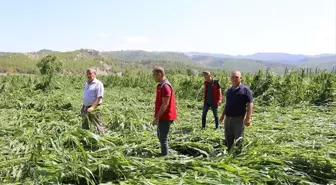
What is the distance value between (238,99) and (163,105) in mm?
1183

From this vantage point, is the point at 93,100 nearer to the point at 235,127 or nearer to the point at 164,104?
the point at 164,104

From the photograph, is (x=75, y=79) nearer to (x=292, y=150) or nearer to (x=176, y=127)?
(x=176, y=127)

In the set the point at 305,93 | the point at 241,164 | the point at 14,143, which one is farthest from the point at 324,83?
the point at 14,143

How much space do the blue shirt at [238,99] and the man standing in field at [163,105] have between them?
36.3 inches

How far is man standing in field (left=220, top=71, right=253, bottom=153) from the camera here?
5.22m

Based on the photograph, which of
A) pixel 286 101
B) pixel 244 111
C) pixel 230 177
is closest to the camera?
pixel 230 177

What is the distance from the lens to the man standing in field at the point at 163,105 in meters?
4.93

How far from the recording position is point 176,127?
8039mm

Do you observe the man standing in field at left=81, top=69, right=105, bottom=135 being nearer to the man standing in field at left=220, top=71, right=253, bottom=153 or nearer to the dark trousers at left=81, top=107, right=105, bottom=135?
the dark trousers at left=81, top=107, right=105, bottom=135

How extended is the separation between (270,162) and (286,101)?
1045cm

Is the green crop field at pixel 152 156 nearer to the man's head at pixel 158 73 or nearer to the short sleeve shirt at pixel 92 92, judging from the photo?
the short sleeve shirt at pixel 92 92

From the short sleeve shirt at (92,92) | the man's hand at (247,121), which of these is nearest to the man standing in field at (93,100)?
the short sleeve shirt at (92,92)

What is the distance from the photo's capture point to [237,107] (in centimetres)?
529

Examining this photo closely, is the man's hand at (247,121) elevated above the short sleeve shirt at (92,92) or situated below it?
below
